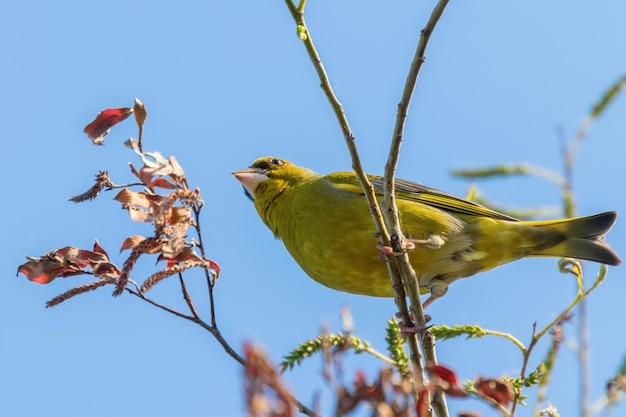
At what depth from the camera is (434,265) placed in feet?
14.1

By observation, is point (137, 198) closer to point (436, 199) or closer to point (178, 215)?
point (178, 215)

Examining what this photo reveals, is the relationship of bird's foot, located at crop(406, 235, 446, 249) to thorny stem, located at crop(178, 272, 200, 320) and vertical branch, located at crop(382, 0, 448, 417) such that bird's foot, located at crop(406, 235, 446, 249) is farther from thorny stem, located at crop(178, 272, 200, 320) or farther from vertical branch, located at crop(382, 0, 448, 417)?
thorny stem, located at crop(178, 272, 200, 320)

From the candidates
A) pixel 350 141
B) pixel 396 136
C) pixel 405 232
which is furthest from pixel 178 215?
pixel 405 232

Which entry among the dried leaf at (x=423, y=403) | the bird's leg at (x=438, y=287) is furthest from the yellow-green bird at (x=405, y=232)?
the dried leaf at (x=423, y=403)

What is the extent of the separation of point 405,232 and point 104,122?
217 centimetres

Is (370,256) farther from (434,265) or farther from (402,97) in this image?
(402,97)

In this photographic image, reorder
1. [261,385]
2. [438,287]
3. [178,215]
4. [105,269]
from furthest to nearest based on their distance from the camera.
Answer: [438,287], [105,269], [178,215], [261,385]

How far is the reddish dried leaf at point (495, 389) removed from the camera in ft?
5.81

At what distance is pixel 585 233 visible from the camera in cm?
462

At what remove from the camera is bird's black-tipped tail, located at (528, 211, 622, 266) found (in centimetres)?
458

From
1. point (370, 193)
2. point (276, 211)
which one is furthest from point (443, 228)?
point (370, 193)

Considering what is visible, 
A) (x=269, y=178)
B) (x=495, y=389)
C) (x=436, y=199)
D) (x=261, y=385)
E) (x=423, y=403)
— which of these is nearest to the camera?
(x=261, y=385)

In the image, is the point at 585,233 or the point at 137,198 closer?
the point at 137,198

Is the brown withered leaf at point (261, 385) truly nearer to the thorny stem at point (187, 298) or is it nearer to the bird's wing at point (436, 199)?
the thorny stem at point (187, 298)
